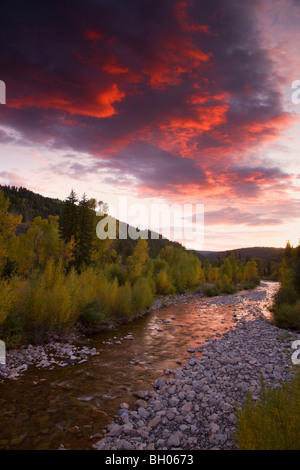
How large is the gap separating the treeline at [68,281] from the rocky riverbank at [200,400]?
7329 mm

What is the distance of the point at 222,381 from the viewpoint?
8.94m

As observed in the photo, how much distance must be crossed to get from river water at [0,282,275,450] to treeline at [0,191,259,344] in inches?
99.6

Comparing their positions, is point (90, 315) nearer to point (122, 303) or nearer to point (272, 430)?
point (122, 303)

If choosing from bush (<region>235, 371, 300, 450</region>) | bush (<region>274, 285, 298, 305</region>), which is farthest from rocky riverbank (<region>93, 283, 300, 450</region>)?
bush (<region>274, 285, 298, 305</region>)

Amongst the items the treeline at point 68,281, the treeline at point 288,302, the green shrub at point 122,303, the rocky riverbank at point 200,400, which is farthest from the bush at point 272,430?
the green shrub at point 122,303

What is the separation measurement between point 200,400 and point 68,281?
12568 mm

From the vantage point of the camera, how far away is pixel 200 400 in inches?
305

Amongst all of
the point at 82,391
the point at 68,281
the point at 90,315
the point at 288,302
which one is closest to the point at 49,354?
the point at 82,391

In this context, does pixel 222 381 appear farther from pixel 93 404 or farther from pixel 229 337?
pixel 229 337

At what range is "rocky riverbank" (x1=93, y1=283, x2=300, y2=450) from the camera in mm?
5875

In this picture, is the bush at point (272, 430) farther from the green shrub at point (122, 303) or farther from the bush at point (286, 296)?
the bush at point (286, 296)

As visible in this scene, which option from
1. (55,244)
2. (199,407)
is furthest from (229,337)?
(55,244)

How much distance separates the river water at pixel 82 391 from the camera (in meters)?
6.52
